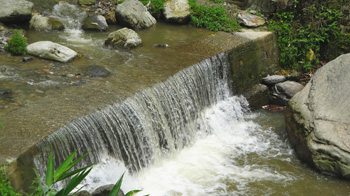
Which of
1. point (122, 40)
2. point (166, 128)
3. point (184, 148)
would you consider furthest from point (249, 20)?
point (166, 128)

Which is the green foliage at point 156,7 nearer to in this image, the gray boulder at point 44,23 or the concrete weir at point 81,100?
the concrete weir at point 81,100

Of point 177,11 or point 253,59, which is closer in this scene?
point 253,59

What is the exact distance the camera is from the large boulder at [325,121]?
6102mm

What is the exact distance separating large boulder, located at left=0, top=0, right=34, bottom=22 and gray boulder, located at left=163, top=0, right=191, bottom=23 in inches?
143

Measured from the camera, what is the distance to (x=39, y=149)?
4.65 meters

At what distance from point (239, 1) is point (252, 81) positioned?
404 centimetres

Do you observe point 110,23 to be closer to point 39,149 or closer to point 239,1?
point 239,1

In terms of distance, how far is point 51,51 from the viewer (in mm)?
7449

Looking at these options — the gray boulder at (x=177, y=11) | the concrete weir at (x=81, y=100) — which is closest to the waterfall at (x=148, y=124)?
the concrete weir at (x=81, y=100)

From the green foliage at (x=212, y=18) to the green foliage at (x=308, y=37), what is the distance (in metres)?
1.15

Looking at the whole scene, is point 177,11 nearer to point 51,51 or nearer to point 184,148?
point 51,51

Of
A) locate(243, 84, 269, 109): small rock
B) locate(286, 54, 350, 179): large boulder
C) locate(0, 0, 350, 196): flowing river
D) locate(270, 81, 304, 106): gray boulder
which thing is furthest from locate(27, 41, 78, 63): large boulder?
locate(270, 81, 304, 106): gray boulder

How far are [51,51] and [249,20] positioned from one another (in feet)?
17.9

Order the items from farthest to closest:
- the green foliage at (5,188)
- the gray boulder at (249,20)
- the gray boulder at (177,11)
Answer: the gray boulder at (177,11) → the gray boulder at (249,20) → the green foliage at (5,188)
